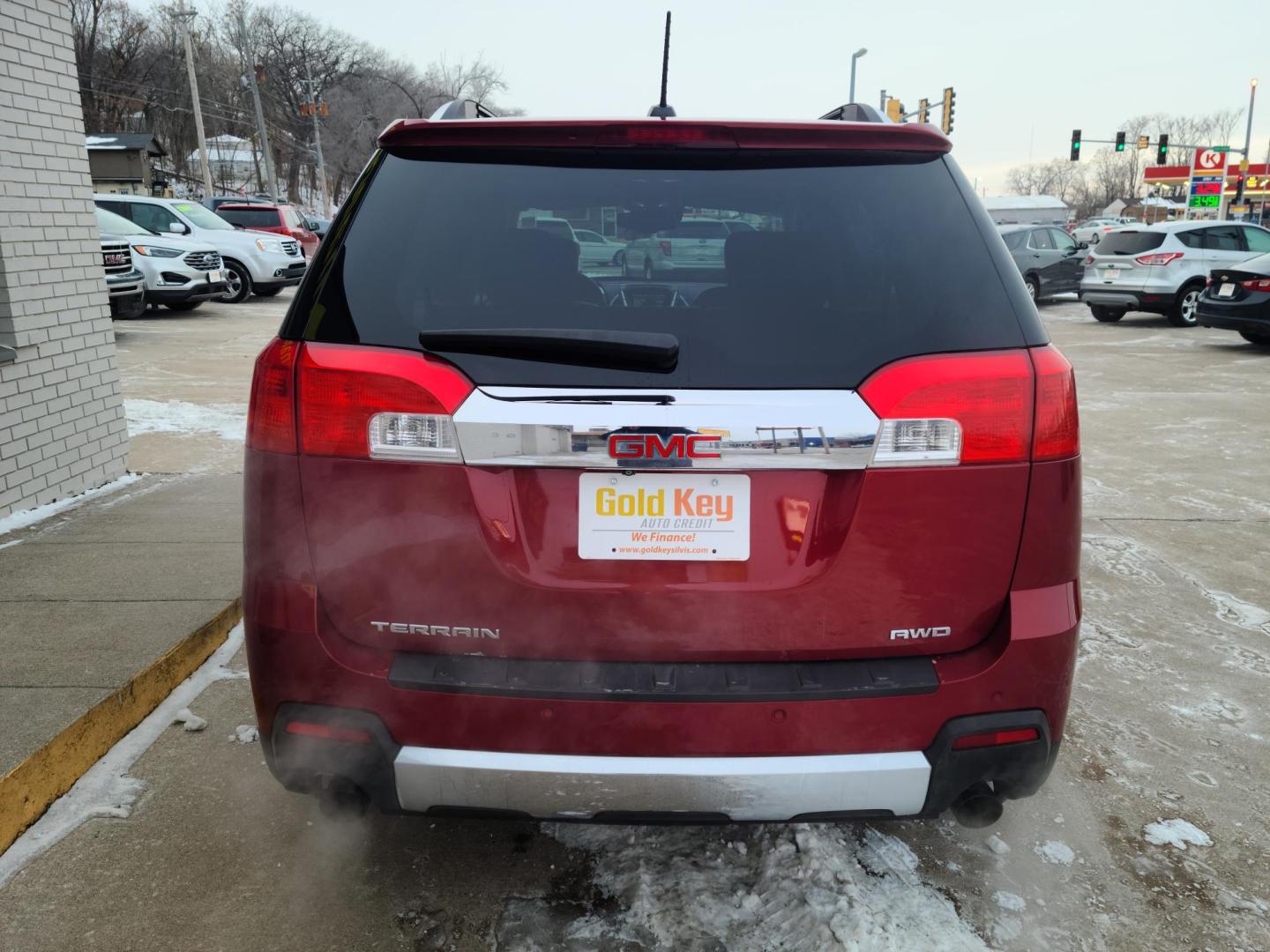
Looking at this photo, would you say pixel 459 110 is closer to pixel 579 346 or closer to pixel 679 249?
pixel 679 249

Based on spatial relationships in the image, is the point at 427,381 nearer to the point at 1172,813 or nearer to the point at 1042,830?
the point at 1042,830

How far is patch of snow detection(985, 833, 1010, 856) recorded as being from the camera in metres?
Answer: 2.58

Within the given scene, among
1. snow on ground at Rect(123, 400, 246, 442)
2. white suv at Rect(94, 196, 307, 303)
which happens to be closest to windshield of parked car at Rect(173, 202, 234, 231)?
white suv at Rect(94, 196, 307, 303)

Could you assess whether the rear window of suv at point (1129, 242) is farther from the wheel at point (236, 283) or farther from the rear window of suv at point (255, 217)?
the rear window of suv at point (255, 217)

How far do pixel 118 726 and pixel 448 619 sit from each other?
183cm

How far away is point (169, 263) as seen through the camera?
16.5 m

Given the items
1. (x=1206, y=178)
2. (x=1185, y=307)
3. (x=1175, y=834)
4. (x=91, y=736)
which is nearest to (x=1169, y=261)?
(x=1185, y=307)

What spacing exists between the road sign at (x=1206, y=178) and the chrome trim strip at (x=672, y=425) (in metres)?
70.2

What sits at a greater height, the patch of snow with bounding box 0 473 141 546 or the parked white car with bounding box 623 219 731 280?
the parked white car with bounding box 623 219 731 280

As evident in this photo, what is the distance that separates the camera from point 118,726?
3098 millimetres

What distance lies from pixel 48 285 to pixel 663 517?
16.0 ft

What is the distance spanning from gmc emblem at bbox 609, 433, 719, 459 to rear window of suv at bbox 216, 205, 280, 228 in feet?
76.6

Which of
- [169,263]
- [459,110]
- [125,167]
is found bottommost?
[169,263]

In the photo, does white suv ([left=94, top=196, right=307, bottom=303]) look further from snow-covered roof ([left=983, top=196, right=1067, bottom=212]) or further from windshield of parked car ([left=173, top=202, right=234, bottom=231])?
snow-covered roof ([left=983, top=196, right=1067, bottom=212])
